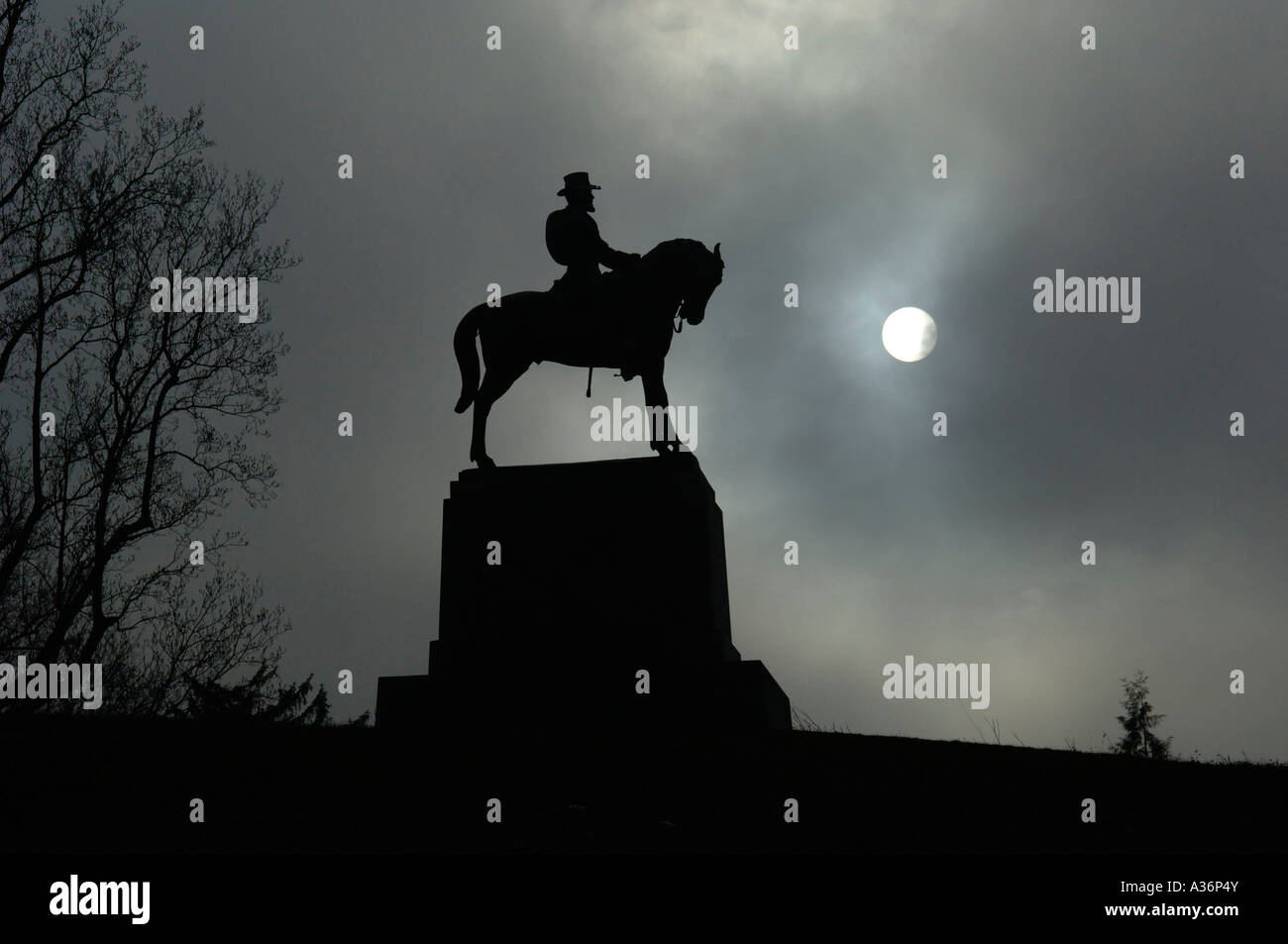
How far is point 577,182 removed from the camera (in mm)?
16203

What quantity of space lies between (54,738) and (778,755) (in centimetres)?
687

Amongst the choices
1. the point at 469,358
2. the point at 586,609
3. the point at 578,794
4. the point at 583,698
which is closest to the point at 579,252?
the point at 469,358

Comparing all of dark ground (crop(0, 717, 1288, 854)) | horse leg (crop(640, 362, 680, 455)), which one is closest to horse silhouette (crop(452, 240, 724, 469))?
horse leg (crop(640, 362, 680, 455))

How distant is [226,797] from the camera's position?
1102 cm

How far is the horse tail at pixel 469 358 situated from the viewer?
1598cm

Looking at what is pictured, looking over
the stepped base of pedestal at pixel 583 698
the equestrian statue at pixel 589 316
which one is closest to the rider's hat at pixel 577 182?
the equestrian statue at pixel 589 316

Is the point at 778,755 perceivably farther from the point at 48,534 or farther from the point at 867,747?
the point at 48,534

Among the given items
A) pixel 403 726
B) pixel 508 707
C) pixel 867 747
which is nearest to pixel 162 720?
pixel 403 726
